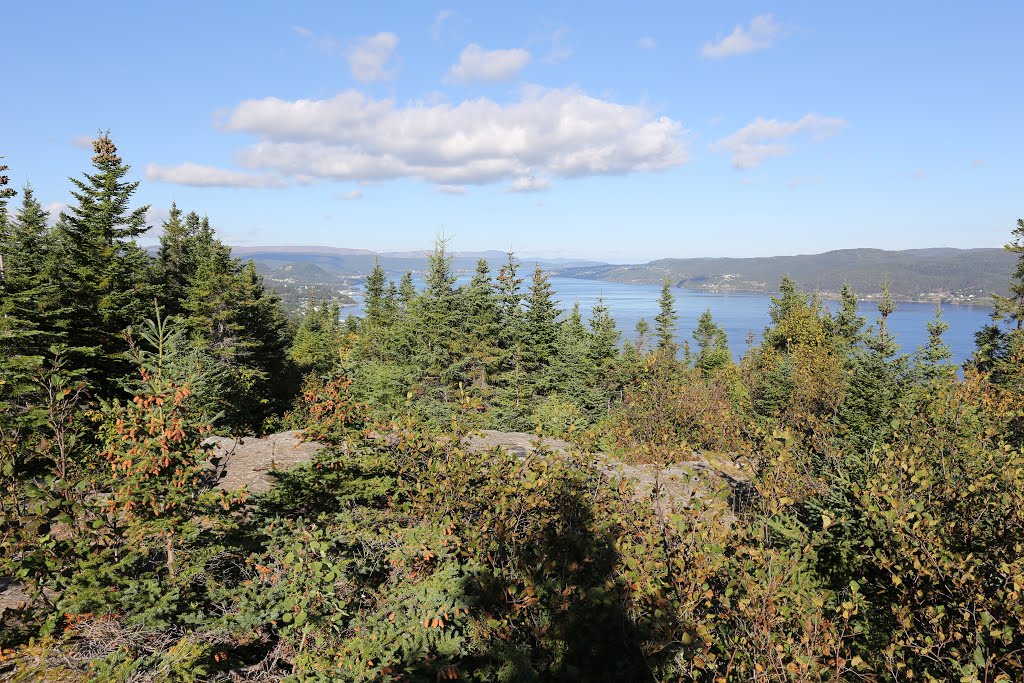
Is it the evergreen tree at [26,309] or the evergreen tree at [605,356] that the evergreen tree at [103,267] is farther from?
the evergreen tree at [605,356]

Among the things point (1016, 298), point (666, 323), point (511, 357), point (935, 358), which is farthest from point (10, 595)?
point (666, 323)

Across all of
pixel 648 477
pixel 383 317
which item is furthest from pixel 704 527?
pixel 383 317

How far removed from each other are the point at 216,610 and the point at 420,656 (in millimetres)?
2663

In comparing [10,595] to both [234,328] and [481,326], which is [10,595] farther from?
[481,326]

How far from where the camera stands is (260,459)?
13.3 metres

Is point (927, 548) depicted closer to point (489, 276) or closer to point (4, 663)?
point (4, 663)

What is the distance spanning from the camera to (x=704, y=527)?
5.11 metres

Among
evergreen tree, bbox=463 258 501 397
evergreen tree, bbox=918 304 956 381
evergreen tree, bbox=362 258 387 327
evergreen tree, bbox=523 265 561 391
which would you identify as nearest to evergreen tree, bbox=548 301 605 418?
evergreen tree, bbox=523 265 561 391

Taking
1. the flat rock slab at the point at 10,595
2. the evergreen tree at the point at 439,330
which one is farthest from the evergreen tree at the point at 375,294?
the flat rock slab at the point at 10,595

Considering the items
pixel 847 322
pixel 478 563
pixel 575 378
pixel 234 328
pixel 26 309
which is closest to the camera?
pixel 478 563

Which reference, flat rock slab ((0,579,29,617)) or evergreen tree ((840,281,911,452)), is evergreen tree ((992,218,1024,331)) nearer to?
evergreen tree ((840,281,911,452))

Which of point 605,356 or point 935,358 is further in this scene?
point 605,356

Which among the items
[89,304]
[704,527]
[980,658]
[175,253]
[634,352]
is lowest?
[634,352]

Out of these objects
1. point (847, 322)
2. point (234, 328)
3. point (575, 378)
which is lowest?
point (575, 378)
